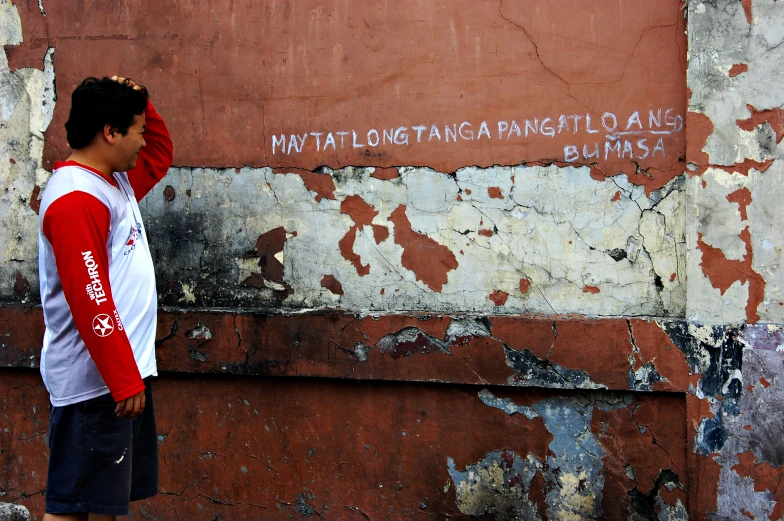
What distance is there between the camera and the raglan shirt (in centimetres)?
220

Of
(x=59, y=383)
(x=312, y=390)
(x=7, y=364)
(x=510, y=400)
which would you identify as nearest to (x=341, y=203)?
(x=312, y=390)

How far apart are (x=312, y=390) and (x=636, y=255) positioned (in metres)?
1.52

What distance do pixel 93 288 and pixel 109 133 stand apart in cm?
53

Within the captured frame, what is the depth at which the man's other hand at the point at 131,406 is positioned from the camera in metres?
2.24

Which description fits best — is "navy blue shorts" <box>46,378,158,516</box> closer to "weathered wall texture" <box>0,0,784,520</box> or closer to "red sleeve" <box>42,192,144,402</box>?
"red sleeve" <box>42,192,144,402</box>

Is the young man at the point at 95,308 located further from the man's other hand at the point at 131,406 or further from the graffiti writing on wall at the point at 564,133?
the graffiti writing on wall at the point at 564,133

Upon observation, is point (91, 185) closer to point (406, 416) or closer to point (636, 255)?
point (406, 416)

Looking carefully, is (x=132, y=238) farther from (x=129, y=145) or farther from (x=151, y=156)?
(x=151, y=156)

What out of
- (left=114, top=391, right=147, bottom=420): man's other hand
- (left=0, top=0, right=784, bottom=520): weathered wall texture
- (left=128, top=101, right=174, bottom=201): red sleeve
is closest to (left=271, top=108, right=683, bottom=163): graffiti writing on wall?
(left=0, top=0, right=784, bottom=520): weathered wall texture

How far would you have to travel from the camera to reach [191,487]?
11.5 ft

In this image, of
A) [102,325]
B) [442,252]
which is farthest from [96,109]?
[442,252]

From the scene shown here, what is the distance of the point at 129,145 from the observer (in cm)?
244

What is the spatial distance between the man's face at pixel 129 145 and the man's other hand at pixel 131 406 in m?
0.75

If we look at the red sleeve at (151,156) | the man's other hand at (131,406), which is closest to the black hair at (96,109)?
the red sleeve at (151,156)
